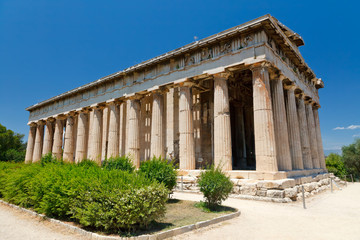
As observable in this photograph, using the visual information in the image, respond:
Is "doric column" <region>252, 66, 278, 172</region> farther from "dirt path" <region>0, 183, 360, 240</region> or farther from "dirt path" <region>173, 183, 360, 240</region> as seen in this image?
"dirt path" <region>0, 183, 360, 240</region>

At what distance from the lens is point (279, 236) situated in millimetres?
6004

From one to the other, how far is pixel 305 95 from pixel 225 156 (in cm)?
1123

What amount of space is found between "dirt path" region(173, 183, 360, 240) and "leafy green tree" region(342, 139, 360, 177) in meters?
36.3

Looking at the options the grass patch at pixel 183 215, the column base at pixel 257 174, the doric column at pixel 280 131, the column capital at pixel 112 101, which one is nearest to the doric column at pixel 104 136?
the column capital at pixel 112 101

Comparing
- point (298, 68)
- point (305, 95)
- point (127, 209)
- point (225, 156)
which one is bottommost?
point (127, 209)

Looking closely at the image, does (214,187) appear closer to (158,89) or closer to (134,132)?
(158,89)

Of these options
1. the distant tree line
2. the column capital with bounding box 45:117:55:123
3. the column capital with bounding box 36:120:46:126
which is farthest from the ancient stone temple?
the distant tree line

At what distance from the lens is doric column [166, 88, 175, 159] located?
21.7 m

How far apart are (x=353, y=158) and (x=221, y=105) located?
120 ft

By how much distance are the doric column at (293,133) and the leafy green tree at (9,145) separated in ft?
136

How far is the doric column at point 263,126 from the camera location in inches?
496

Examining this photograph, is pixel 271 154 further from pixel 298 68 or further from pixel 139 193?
pixel 298 68

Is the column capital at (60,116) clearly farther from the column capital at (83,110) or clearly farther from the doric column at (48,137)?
the column capital at (83,110)

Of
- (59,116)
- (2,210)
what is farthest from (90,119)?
(2,210)
